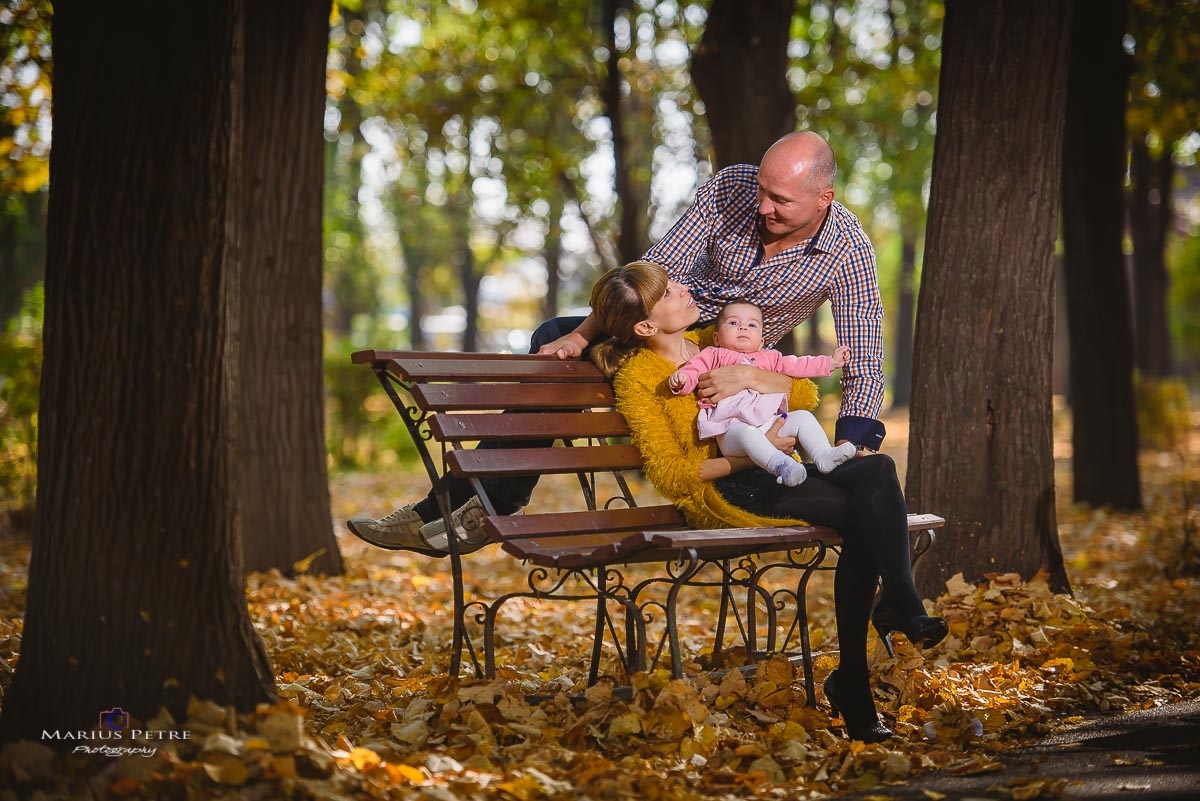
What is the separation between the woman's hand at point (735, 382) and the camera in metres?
4.32

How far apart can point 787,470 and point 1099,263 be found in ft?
23.8

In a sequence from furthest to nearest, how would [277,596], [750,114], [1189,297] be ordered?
1. [1189,297]
2. [750,114]
3. [277,596]

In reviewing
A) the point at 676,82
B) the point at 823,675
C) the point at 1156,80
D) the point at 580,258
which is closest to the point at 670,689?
the point at 823,675

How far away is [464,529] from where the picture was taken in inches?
177

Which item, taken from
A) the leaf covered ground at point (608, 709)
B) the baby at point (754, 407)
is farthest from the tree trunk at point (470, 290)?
the baby at point (754, 407)

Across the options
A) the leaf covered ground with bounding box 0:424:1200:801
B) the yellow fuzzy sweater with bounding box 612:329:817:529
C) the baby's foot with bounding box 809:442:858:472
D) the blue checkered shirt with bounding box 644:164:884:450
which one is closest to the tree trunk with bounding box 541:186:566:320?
the leaf covered ground with bounding box 0:424:1200:801

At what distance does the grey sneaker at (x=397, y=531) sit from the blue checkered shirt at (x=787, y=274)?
4.80ft

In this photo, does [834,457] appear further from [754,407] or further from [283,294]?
[283,294]

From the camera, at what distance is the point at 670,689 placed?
12.9ft

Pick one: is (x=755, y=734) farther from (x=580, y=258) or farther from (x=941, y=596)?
(x=580, y=258)

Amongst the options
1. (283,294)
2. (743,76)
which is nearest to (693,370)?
(283,294)

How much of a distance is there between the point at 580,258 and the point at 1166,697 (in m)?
31.5

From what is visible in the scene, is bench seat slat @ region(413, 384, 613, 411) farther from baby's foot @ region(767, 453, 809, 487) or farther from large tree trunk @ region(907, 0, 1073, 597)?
large tree trunk @ region(907, 0, 1073, 597)

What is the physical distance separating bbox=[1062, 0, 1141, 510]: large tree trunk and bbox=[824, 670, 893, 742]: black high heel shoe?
7133 millimetres
